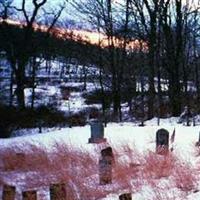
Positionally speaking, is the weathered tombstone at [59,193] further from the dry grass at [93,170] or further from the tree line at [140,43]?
the tree line at [140,43]

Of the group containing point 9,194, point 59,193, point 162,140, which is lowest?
point 9,194

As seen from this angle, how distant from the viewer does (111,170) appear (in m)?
11.1

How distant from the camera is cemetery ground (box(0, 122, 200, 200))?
9.45 metres

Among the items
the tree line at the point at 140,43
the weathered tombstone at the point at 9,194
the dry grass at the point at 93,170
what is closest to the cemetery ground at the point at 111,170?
the dry grass at the point at 93,170

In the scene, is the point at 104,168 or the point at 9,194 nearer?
the point at 9,194

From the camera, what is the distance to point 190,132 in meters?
17.3

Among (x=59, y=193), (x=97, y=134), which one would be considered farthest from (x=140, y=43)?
(x=59, y=193)

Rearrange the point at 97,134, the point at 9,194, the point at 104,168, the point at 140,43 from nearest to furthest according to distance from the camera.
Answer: the point at 9,194
the point at 104,168
the point at 97,134
the point at 140,43

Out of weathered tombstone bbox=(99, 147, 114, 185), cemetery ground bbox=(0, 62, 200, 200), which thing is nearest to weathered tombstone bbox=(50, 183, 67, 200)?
cemetery ground bbox=(0, 62, 200, 200)

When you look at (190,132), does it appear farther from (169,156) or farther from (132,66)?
(132,66)

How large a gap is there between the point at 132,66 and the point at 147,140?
1218 inches

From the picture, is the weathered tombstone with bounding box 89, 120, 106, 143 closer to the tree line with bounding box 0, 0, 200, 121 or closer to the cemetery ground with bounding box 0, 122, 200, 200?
the cemetery ground with bounding box 0, 122, 200, 200

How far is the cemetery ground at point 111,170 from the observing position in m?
9.45

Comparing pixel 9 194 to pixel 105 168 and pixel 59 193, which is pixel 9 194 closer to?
pixel 59 193
